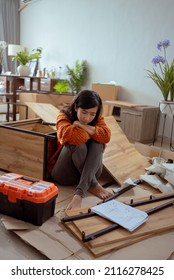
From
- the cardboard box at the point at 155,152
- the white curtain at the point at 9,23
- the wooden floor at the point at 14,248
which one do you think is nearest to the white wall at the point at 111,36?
the white curtain at the point at 9,23

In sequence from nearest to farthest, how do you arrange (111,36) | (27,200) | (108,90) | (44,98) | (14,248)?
(14,248) < (27,200) < (44,98) < (108,90) < (111,36)

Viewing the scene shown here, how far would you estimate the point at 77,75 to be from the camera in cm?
499

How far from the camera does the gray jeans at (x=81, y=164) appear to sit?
67.9 inches

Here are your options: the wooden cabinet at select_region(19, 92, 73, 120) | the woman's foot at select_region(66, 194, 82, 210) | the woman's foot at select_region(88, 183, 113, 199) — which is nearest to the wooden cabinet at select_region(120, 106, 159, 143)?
the wooden cabinet at select_region(19, 92, 73, 120)

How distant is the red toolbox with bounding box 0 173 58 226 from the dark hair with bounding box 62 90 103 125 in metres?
0.56

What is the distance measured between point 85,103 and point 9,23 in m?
5.91

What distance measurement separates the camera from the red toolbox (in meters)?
1.38

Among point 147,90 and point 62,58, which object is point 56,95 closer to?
point 147,90

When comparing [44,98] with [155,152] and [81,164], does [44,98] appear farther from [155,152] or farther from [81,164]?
[81,164]

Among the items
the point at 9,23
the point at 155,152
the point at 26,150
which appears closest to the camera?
the point at 26,150

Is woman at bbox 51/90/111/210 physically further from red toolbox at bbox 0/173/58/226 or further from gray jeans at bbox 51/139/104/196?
red toolbox at bbox 0/173/58/226

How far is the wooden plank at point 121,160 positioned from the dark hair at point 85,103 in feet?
1.34

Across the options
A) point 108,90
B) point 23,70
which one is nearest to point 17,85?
point 23,70
